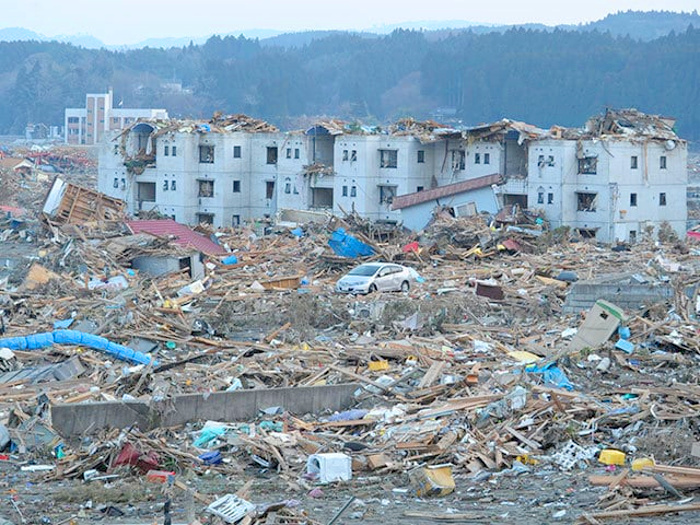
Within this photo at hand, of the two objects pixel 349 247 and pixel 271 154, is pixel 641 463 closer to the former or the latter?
pixel 349 247

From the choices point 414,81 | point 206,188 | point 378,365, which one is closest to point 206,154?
point 206,188

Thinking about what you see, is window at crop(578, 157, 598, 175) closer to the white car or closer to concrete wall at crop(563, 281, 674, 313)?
the white car

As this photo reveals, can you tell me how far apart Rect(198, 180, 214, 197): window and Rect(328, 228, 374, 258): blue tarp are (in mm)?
17501

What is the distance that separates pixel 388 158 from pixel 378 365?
27.7 m

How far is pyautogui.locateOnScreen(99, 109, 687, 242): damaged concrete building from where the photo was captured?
133 ft

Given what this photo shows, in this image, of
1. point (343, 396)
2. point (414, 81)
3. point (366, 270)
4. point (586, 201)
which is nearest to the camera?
point (343, 396)

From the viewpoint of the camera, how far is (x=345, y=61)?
163 metres

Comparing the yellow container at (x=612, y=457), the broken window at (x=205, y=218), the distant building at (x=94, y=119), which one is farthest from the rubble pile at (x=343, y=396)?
the distant building at (x=94, y=119)

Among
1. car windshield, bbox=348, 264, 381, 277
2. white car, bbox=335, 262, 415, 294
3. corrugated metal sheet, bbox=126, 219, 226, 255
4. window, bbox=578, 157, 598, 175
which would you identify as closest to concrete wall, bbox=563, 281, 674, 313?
white car, bbox=335, 262, 415, 294

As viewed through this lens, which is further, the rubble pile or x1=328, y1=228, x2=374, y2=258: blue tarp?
x1=328, y1=228, x2=374, y2=258: blue tarp

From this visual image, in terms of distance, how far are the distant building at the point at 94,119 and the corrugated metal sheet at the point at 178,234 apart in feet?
271

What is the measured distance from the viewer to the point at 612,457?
11.7 meters

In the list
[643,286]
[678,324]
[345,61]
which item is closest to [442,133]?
[643,286]

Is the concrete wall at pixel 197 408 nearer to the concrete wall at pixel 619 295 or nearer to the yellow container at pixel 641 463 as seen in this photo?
the yellow container at pixel 641 463
